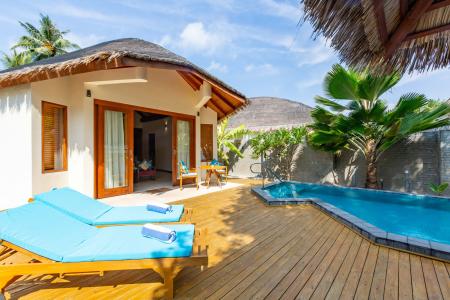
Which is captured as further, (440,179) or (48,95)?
(440,179)

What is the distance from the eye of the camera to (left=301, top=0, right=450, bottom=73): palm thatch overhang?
74.9 inches

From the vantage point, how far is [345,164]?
30.0ft

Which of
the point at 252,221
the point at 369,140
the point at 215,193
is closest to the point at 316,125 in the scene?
the point at 369,140

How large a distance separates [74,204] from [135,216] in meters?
0.99

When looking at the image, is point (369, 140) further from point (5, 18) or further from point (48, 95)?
point (5, 18)

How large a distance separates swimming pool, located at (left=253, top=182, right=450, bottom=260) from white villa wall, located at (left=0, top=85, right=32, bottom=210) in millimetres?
5908

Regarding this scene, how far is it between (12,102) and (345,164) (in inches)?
427

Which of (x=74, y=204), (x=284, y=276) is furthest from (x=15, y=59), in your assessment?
(x=284, y=276)

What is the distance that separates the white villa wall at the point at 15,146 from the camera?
5.21 m

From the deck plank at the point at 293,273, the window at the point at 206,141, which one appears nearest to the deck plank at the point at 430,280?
the deck plank at the point at 293,273

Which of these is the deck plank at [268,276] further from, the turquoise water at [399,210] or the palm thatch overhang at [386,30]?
the turquoise water at [399,210]

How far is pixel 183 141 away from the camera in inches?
350

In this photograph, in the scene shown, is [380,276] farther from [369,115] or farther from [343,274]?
[369,115]

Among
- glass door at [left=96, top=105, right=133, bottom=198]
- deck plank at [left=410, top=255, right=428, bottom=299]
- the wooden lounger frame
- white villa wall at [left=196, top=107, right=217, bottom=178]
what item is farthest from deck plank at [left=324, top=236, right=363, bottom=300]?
white villa wall at [left=196, top=107, right=217, bottom=178]
